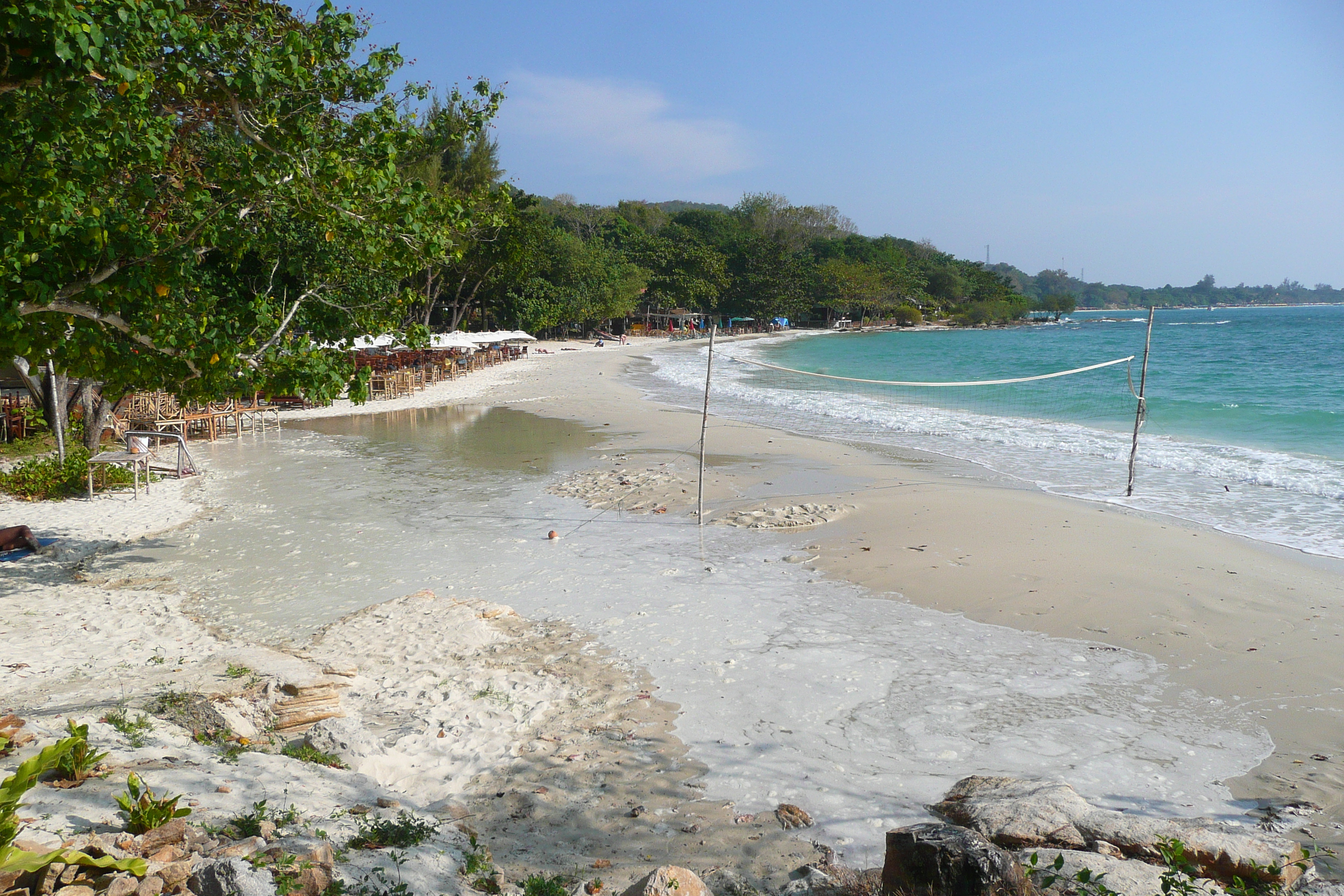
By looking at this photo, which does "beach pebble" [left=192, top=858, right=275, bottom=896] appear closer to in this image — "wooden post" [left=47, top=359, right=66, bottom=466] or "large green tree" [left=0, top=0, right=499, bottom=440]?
"large green tree" [left=0, top=0, right=499, bottom=440]

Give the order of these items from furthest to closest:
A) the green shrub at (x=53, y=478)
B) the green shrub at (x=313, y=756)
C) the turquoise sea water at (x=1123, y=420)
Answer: the turquoise sea water at (x=1123, y=420) < the green shrub at (x=53, y=478) < the green shrub at (x=313, y=756)

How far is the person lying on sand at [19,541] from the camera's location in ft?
28.4

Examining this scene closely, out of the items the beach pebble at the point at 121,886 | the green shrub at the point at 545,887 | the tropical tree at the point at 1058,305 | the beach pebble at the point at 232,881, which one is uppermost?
the tropical tree at the point at 1058,305

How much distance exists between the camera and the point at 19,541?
344 inches

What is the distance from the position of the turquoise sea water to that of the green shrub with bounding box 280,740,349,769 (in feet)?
35.0

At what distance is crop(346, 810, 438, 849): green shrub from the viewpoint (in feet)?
11.7

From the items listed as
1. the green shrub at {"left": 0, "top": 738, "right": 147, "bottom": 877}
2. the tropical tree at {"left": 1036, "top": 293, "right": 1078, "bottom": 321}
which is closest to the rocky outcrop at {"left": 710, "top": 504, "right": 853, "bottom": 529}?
the green shrub at {"left": 0, "top": 738, "right": 147, "bottom": 877}

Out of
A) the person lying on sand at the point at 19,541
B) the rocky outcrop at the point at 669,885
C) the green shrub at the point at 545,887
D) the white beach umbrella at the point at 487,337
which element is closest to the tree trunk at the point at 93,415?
the person lying on sand at the point at 19,541

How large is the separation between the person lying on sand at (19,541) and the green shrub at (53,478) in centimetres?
255

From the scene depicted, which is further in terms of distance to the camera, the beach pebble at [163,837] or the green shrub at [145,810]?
the green shrub at [145,810]

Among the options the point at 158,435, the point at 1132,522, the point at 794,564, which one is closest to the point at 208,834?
the point at 794,564

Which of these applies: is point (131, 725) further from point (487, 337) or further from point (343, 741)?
point (487, 337)

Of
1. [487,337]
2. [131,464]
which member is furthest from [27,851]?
[487,337]

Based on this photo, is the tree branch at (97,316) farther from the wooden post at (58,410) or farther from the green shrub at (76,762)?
the wooden post at (58,410)
